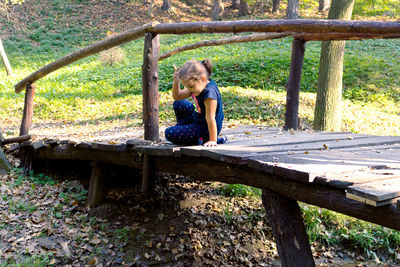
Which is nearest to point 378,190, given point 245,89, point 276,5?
point 245,89

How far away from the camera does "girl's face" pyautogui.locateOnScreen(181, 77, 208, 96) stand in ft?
12.6

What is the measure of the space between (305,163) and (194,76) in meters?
1.43

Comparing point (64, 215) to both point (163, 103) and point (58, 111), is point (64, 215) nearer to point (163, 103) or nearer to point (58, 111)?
point (163, 103)

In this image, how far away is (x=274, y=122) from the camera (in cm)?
884

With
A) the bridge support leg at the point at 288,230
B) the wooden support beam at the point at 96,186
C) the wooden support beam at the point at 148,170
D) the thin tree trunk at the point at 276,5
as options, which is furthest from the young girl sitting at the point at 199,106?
the thin tree trunk at the point at 276,5

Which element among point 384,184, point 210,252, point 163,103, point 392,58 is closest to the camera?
point 384,184

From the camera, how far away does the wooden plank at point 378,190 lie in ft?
7.07

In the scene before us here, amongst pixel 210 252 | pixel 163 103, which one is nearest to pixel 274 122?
pixel 163 103

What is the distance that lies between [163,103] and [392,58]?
32.2 ft

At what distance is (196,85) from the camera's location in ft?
12.6

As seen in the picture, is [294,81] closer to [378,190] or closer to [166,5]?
[378,190]

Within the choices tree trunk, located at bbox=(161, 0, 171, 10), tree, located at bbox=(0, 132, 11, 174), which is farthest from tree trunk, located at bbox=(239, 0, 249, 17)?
tree, located at bbox=(0, 132, 11, 174)

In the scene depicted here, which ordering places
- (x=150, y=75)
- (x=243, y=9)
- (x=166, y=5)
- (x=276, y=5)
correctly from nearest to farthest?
(x=150, y=75), (x=276, y=5), (x=243, y=9), (x=166, y=5)

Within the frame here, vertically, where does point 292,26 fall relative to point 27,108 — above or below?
above
